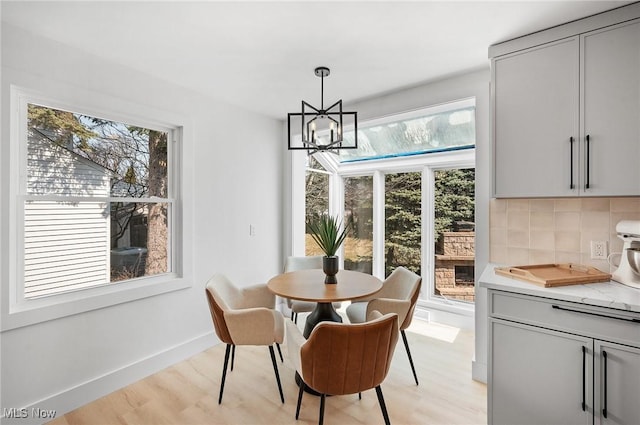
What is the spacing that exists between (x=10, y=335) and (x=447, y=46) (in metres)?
3.23

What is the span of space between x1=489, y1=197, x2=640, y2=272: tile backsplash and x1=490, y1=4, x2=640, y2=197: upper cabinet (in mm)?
344

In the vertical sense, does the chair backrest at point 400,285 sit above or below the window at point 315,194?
below

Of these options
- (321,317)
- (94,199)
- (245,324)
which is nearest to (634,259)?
(321,317)

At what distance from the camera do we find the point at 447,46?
6.93ft

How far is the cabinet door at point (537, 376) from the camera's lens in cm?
157

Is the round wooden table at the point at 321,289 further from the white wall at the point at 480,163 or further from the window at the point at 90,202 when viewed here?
the window at the point at 90,202

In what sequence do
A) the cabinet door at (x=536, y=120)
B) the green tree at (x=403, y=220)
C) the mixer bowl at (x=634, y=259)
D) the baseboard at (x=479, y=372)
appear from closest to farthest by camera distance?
the mixer bowl at (x=634, y=259)
the cabinet door at (x=536, y=120)
the baseboard at (x=479, y=372)
the green tree at (x=403, y=220)

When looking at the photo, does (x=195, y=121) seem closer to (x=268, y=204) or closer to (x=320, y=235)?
(x=268, y=204)

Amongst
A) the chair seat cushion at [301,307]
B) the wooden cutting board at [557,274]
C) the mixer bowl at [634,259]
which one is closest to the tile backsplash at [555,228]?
the wooden cutting board at [557,274]

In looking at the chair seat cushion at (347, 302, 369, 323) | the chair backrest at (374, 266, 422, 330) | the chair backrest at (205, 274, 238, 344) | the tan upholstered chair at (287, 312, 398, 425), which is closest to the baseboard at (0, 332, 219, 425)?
the chair backrest at (205, 274, 238, 344)

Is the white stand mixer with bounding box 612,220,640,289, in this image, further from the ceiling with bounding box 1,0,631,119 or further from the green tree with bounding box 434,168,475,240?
the green tree with bounding box 434,168,475,240

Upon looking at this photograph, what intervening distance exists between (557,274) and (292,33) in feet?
6.97

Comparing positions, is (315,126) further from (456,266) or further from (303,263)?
(456,266)

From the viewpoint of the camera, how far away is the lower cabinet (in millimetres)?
1470
